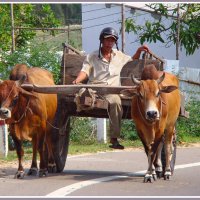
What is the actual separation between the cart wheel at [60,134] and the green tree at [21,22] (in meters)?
10.4

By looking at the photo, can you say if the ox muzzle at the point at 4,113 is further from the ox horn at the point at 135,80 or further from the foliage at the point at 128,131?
the foliage at the point at 128,131

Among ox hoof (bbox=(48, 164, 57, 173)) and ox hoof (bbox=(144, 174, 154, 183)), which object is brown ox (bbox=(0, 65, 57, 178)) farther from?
ox hoof (bbox=(144, 174, 154, 183))

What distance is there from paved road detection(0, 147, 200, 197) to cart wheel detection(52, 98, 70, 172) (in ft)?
0.84

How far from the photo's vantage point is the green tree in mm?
24156

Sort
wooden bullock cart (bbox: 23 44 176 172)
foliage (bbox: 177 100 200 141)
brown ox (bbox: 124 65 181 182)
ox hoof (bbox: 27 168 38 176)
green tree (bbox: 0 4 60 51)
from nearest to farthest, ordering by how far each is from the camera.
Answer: brown ox (bbox: 124 65 181 182)
wooden bullock cart (bbox: 23 44 176 172)
ox hoof (bbox: 27 168 38 176)
foliage (bbox: 177 100 200 141)
green tree (bbox: 0 4 60 51)

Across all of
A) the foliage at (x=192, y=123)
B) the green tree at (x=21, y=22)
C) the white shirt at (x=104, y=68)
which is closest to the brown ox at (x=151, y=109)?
the white shirt at (x=104, y=68)

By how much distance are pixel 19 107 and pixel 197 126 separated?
393 inches

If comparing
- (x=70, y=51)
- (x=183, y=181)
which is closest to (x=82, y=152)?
(x=70, y=51)

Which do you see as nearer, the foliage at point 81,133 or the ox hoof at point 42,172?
the ox hoof at point 42,172

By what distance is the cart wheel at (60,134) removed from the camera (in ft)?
40.1

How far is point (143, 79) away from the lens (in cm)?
1141

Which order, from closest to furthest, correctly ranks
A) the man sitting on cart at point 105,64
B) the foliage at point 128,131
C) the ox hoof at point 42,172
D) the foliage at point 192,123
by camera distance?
the man sitting on cart at point 105,64 → the ox hoof at point 42,172 → the foliage at point 128,131 → the foliage at point 192,123

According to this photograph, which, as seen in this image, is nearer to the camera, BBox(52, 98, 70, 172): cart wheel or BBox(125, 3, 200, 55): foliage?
BBox(52, 98, 70, 172): cart wheel

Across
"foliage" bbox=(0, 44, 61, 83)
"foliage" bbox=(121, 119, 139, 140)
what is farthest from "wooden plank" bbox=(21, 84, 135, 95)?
"foliage" bbox=(121, 119, 139, 140)
